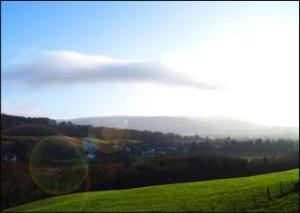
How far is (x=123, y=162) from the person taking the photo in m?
51.8

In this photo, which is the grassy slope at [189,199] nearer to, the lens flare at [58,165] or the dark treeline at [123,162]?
the dark treeline at [123,162]

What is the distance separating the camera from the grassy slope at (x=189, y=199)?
32.8 metres

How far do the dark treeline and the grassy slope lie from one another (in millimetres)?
2740

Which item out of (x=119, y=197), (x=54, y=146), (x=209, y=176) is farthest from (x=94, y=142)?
(x=119, y=197)

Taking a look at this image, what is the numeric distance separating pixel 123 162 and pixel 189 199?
1533 centimetres

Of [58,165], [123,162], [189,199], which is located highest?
[123,162]

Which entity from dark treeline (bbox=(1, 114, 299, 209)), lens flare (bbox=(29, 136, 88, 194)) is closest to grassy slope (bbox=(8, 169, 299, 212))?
dark treeline (bbox=(1, 114, 299, 209))

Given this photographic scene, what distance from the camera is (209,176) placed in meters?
56.1

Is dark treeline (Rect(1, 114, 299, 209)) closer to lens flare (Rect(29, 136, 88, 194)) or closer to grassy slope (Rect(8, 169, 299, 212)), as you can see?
lens flare (Rect(29, 136, 88, 194))

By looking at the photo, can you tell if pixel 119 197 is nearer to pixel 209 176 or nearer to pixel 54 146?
pixel 209 176

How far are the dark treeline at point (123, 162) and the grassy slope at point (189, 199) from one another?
274 cm

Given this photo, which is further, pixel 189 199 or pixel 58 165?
pixel 58 165

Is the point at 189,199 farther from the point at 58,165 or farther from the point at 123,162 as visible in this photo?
the point at 58,165

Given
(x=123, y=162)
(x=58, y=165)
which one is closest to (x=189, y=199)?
(x=123, y=162)
